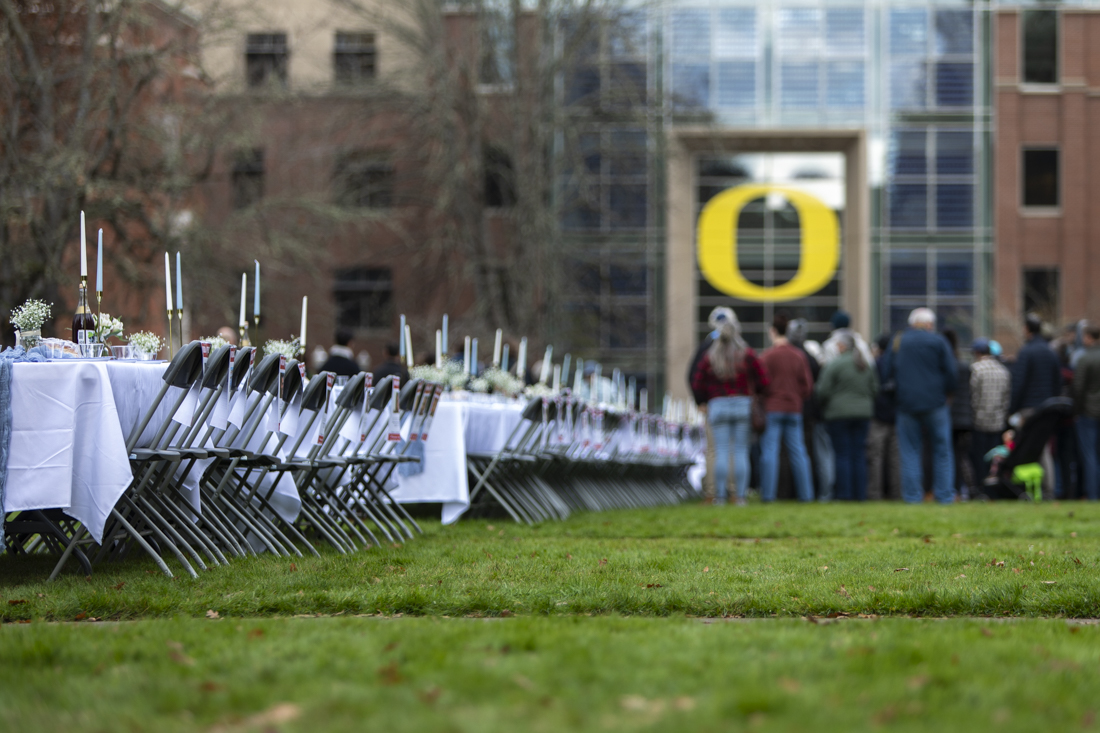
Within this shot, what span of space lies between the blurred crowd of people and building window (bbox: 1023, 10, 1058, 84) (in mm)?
24705

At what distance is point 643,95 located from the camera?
98.9ft

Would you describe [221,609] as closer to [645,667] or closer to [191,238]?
[645,667]

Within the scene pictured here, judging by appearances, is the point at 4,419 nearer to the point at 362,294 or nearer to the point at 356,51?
the point at 356,51

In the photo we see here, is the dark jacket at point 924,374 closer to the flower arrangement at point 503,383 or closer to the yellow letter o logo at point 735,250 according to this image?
the flower arrangement at point 503,383

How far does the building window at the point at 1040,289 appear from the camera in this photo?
39.5m

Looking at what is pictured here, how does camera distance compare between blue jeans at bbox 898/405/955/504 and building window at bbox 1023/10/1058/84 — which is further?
building window at bbox 1023/10/1058/84

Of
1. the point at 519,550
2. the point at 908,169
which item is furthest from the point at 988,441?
the point at 908,169

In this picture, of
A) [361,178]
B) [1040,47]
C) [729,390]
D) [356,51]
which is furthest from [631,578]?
[1040,47]

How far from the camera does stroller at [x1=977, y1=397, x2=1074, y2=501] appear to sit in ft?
49.5

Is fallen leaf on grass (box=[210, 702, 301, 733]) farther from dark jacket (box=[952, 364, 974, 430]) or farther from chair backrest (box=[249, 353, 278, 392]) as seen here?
dark jacket (box=[952, 364, 974, 430])

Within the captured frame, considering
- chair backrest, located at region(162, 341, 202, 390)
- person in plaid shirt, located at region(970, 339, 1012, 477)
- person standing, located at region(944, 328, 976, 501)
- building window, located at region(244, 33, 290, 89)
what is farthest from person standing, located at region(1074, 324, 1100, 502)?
building window, located at region(244, 33, 290, 89)

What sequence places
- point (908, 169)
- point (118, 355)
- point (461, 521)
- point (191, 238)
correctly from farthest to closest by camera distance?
point (908, 169) → point (191, 238) → point (461, 521) → point (118, 355)

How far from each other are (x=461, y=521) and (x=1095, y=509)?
18.5 feet

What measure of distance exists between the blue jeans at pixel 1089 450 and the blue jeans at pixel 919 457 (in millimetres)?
1592
